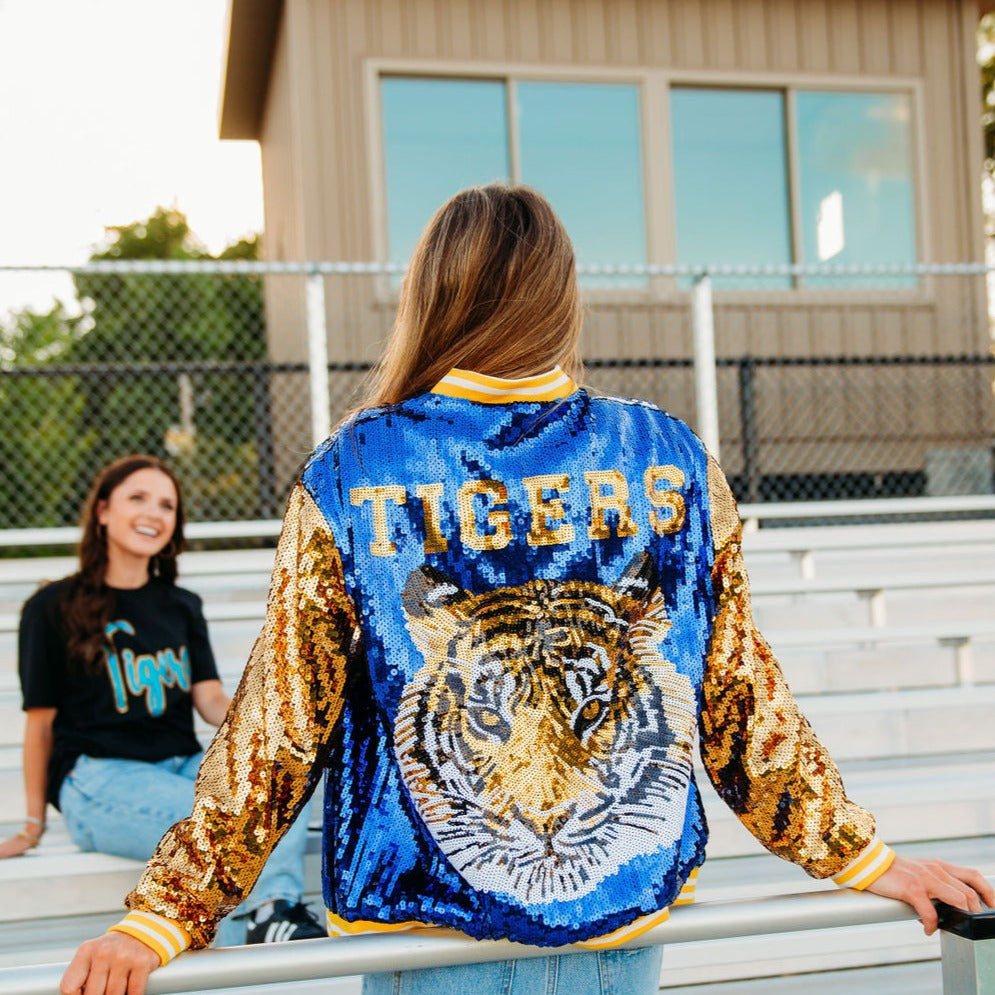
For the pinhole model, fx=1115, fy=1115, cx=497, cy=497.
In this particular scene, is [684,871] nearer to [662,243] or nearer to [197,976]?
[197,976]

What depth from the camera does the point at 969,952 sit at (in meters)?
0.97

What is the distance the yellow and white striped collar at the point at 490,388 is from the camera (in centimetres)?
99

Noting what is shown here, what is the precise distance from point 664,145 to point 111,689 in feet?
17.9

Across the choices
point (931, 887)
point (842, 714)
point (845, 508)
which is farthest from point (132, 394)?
point (931, 887)

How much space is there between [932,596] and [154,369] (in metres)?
3.54

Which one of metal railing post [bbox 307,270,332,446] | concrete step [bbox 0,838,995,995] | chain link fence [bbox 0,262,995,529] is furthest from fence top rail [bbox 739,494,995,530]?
concrete step [bbox 0,838,995,995]

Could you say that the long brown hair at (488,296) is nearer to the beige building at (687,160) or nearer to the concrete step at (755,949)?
the concrete step at (755,949)

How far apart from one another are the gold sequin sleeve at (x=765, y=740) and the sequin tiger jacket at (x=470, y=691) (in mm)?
55

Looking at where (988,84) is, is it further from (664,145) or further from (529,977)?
(529,977)

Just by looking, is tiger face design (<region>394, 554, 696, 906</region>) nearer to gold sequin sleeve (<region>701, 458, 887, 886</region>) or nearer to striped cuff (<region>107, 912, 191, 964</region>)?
gold sequin sleeve (<region>701, 458, 887, 886</region>)

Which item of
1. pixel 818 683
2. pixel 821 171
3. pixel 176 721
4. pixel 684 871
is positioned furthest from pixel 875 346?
pixel 684 871

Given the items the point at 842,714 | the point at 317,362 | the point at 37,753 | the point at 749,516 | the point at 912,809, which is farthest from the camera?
the point at 749,516

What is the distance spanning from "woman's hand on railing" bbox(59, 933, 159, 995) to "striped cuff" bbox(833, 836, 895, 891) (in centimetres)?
62

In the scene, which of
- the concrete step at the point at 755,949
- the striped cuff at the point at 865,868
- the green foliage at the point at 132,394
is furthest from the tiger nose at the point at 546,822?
the green foliage at the point at 132,394
